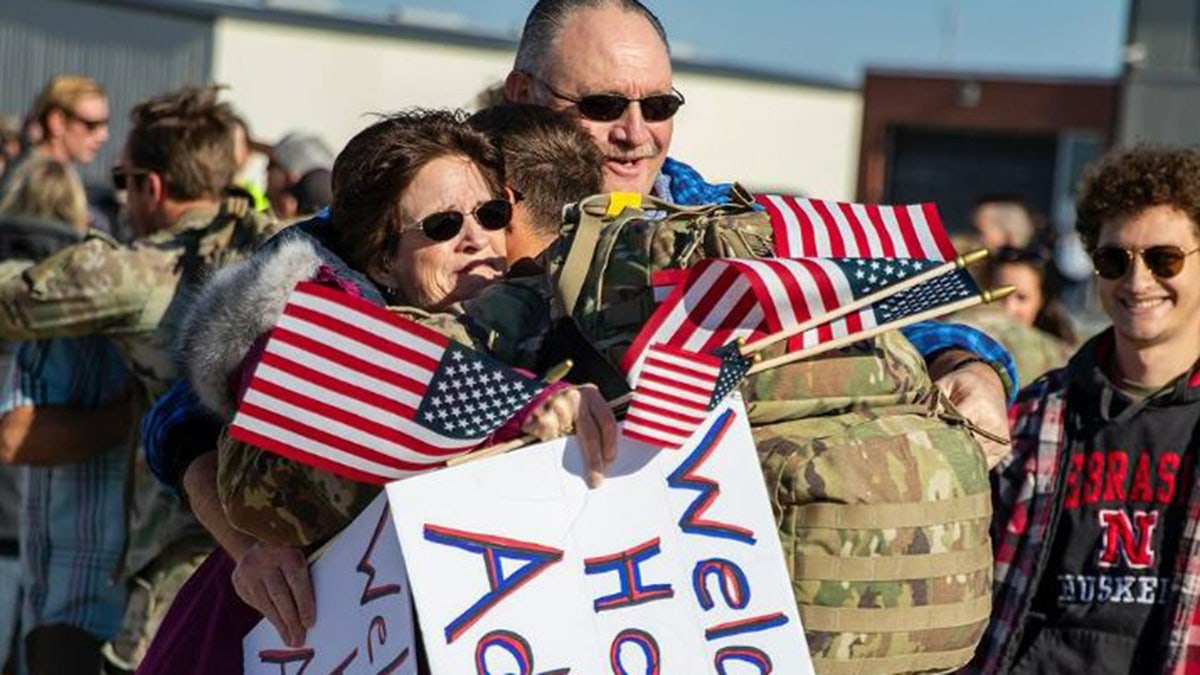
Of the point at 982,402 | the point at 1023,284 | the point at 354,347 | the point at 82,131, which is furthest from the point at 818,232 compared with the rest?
the point at 82,131

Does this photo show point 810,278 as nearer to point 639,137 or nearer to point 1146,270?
point 639,137

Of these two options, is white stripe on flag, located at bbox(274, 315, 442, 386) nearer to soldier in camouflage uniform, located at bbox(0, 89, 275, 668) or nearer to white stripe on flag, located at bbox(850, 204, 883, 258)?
white stripe on flag, located at bbox(850, 204, 883, 258)

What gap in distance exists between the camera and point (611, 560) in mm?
3154

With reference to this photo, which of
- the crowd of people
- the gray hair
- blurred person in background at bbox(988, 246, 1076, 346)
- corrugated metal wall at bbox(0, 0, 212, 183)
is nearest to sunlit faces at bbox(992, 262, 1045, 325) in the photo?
blurred person in background at bbox(988, 246, 1076, 346)

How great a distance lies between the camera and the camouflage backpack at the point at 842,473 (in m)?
3.16

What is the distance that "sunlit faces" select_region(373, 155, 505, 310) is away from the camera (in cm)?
358

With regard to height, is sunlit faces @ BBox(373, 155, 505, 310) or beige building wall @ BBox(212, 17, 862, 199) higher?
beige building wall @ BBox(212, 17, 862, 199)

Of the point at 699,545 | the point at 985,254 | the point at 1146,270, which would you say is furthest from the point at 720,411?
the point at 1146,270

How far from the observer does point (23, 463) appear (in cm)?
620

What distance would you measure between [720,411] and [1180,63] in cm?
3058

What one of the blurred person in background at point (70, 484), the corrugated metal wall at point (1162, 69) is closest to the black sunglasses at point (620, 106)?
the blurred person in background at point (70, 484)

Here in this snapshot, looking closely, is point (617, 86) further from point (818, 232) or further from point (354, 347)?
point (354, 347)

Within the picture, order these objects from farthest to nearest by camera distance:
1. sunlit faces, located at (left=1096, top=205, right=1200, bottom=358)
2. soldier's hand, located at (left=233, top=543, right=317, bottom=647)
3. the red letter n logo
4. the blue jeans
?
the blue jeans
sunlit faces, located at (left=1096, top=205, right=1200, bottom=358)
the red letter n logo
soldier's hand, located at (left=233, top=543, right=317, bottom=647)

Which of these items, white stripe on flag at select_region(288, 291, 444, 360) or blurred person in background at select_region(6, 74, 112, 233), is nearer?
white stripe on flag at select_region(288, 291, 444, 360)
